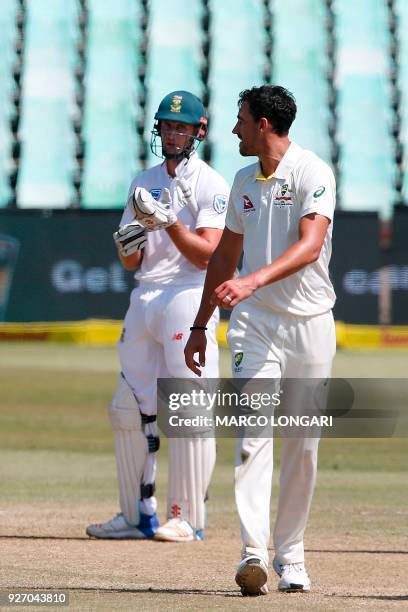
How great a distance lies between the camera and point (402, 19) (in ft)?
118

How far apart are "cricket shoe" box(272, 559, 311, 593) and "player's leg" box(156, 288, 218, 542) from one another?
6.17ft

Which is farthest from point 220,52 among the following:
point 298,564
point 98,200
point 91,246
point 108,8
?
point 298,564

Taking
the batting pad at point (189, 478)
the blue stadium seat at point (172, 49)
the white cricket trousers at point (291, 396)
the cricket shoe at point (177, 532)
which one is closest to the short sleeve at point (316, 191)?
the white cricket trousers at point (291, 396)

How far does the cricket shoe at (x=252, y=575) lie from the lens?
5852 mm

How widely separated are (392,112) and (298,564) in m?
29.9

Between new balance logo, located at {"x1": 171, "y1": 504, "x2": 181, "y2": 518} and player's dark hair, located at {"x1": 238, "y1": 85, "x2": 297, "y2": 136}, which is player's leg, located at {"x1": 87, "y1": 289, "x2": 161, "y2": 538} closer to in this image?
new balance logo, located at {"x1": 171, "y1": 504, "x2": 181, "y2": 518}

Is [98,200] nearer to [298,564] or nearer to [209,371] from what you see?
[209,371]

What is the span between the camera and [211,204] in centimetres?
810

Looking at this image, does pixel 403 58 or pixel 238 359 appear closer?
pixel 238 359

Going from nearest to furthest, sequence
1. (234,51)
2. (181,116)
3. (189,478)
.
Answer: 1. (181,116)
2. (189,478)
3. (234,51)

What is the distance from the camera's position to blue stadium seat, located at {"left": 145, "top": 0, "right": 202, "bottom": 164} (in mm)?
34875

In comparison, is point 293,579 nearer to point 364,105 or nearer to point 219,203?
point 219,203

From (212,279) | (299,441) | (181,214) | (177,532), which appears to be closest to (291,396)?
(299,441)

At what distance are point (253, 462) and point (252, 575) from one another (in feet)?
1.58
